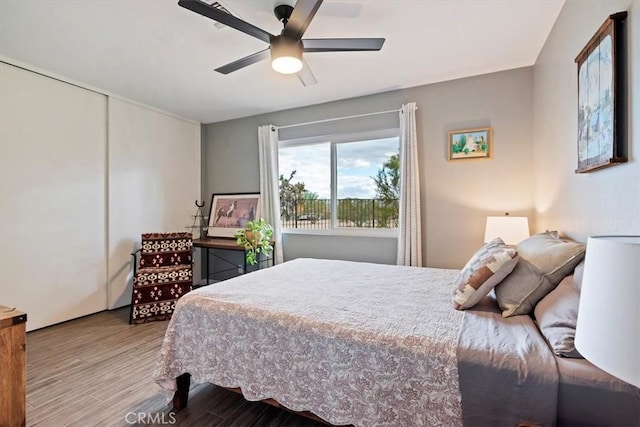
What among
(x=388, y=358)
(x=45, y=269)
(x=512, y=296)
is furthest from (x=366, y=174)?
(x=45, y=269)

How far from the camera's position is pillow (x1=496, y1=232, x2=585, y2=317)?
1.46 meters

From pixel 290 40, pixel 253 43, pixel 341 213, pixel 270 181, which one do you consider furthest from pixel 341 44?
pixel 270 181

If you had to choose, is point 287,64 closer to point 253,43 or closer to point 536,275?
point 253,43

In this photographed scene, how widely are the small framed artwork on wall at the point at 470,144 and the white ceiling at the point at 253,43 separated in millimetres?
580

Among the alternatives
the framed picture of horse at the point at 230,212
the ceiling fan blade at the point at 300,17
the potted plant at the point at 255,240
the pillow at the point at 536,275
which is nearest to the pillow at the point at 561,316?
the pillow at the point at 536,275

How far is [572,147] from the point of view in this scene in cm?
197

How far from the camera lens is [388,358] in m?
1.31

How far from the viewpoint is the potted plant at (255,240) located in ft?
12.6

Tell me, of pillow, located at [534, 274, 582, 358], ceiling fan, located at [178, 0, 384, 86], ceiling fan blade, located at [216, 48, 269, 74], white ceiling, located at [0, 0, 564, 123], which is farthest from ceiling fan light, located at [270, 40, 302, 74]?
pillow, located at [534, 274, 582, 358]

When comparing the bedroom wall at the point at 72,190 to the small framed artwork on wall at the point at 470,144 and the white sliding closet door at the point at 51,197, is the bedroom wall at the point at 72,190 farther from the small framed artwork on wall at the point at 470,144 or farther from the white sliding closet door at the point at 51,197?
the small framed artwork on wall at the point at 470,144

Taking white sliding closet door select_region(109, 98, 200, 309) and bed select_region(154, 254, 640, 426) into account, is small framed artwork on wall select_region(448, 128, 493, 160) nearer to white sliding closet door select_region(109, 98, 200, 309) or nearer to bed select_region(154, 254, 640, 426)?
bed select_region(154, 254, 640, 426)

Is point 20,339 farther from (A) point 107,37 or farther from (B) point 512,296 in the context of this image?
(B) point 512,296

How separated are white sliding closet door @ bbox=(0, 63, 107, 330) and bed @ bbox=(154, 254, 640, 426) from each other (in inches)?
87.4

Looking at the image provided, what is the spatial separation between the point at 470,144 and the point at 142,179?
12.9ft
